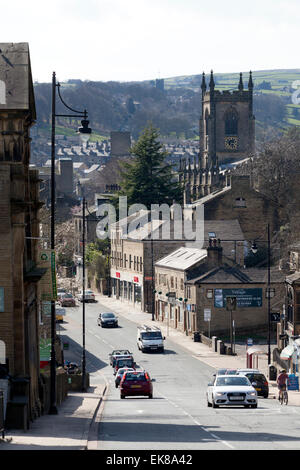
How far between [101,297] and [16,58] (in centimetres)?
9077

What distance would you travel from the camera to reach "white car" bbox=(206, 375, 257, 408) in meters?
37.4

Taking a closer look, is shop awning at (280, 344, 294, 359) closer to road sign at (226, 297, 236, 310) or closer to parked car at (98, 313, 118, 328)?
road sign at (226, 297, 236, 310)

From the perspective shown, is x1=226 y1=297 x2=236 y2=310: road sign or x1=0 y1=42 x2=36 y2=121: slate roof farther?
x1=226 y1=297 x2=236 y2=310: road sign

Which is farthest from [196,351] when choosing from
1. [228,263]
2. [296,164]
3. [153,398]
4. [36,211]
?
[296,164]

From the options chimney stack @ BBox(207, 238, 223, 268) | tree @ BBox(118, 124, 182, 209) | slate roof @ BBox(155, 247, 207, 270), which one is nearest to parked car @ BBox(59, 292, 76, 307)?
slate roof @ BBox(155, 247, 207, 270)

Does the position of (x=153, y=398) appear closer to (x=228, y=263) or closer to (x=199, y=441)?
(x=199, y=441)

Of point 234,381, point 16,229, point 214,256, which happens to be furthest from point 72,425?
point 214,256

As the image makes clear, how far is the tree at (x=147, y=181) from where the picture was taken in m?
130

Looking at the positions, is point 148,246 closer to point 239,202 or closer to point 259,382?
point 239,202

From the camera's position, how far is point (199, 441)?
25.7m

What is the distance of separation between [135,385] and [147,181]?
85533 millimetres

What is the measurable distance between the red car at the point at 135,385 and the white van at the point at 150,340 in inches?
1200

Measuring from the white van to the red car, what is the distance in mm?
30489

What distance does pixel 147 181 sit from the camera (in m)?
130
